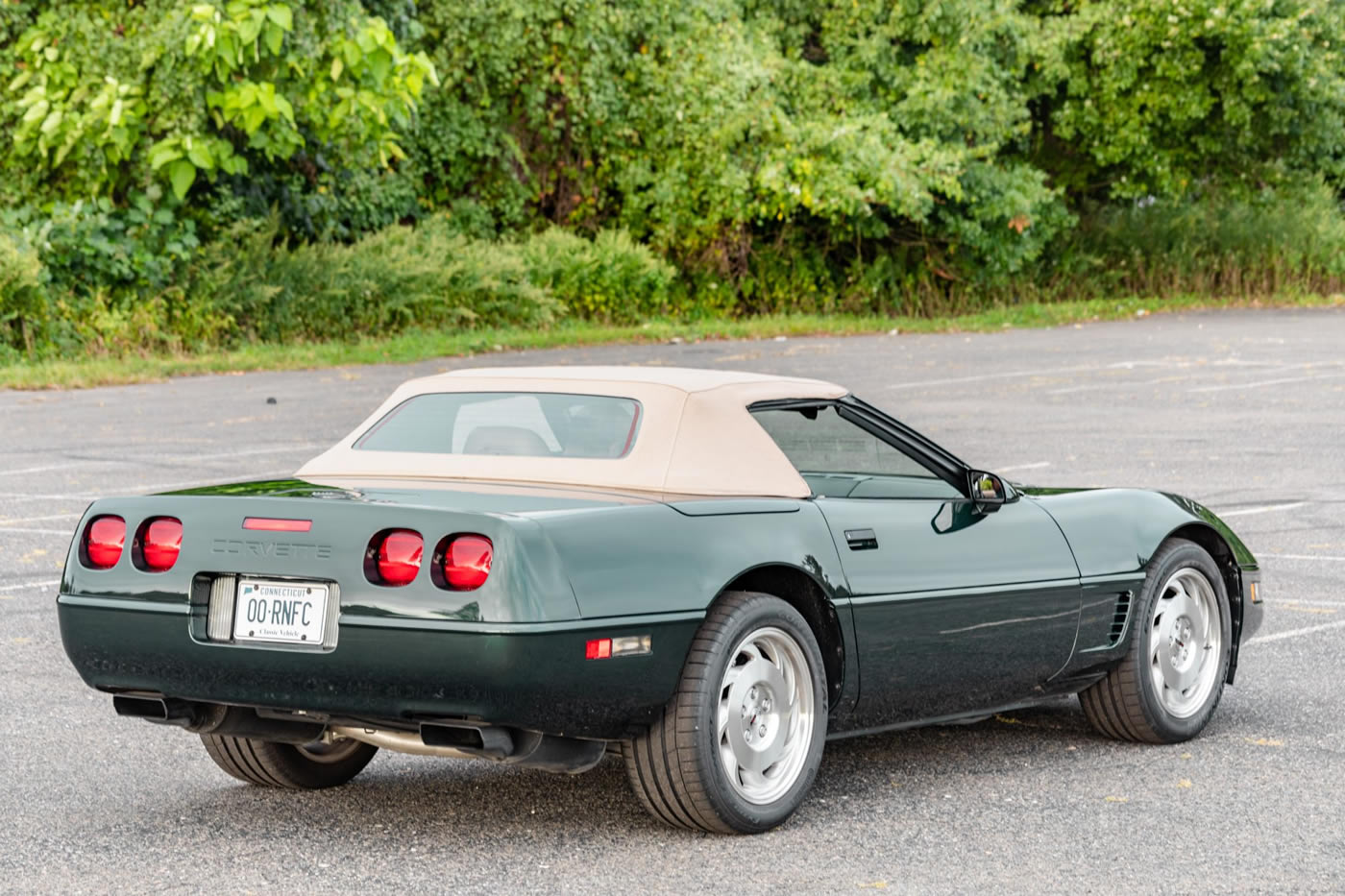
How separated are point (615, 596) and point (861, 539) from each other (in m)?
1.00

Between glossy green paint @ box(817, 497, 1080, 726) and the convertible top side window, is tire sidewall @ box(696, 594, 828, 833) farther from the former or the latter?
the convertible top side window

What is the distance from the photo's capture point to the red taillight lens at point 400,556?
485 centimetres

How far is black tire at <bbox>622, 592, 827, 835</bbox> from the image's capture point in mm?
5027

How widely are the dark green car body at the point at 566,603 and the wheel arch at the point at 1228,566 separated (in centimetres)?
88

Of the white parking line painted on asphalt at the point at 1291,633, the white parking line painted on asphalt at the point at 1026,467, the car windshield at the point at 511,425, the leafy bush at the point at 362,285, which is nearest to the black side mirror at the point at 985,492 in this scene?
the car windshield at the point at 511,425

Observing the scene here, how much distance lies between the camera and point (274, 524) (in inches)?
198

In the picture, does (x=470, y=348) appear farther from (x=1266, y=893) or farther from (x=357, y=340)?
(x=1266, y=893)

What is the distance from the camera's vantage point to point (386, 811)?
5621 mm

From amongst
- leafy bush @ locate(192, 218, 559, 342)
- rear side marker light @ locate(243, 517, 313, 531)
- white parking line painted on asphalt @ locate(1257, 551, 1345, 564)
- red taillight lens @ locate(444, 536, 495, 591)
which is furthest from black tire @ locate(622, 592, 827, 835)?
leafy bush @ locate(192, 218, 559, 342)

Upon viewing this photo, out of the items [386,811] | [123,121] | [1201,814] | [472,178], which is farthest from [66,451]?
[472,178]

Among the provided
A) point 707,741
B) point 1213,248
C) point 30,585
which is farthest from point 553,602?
point 1213,248

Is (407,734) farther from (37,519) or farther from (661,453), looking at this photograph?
(37,519)

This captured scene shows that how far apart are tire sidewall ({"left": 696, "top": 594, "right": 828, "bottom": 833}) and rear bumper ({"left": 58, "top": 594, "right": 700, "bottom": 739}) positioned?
0.11 m

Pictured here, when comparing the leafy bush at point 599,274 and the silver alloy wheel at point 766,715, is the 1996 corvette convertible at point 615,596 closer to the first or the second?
the silver alloy wheel at point 766,715
